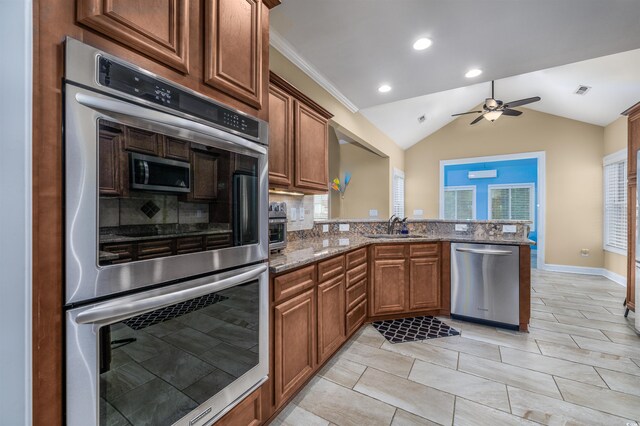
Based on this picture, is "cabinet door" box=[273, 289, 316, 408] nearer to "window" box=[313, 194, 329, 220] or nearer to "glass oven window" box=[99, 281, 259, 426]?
"glass oven window" box=[99, 281, 259, 426]

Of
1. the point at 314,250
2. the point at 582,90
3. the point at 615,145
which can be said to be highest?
the point at 582,90

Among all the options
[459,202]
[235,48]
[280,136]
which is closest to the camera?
[235,48]

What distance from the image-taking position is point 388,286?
9.78 feet

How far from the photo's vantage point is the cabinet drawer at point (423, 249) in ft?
9.97

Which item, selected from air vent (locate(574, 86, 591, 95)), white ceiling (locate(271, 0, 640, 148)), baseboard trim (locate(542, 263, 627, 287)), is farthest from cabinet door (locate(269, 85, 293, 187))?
baseboard trim (locate(542, 263, 627, 287))

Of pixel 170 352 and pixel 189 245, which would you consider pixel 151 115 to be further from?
pixel 170 352

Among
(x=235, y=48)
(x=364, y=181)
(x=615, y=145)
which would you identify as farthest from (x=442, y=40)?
(x=615, y=145)

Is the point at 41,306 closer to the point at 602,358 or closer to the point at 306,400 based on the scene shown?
the point at 306,400

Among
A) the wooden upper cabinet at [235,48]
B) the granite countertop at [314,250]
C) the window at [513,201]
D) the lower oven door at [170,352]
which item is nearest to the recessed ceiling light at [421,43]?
the wooden upper cabinet at [235,48]

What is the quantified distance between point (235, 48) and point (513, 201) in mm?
7373

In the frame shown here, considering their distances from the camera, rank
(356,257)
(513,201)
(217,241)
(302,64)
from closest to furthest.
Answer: (217,241)
(356,257)
(302,64)
(513,201)

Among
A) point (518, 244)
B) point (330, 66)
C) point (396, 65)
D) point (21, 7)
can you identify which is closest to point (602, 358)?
point (518, 244)

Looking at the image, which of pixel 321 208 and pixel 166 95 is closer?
pixel 166 95

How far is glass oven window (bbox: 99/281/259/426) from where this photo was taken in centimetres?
84
